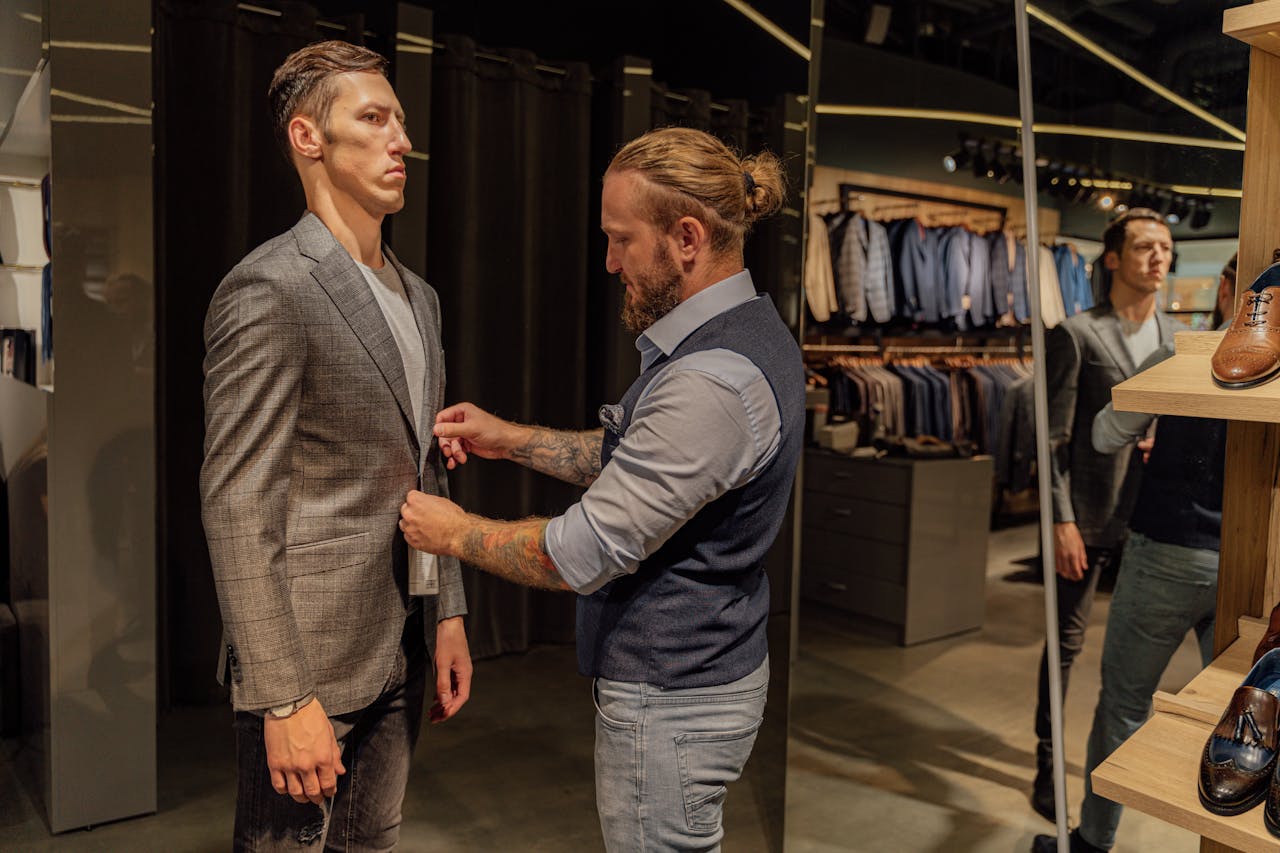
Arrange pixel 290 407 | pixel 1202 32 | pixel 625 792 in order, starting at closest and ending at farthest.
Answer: pixel 290 407
pixel 625 792
pixel 1202 32

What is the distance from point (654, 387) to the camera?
1410 millimetres

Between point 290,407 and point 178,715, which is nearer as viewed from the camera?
point 290,407

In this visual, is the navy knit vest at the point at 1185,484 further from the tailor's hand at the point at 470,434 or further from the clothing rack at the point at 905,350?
the tailor's hand at the point at 470,434

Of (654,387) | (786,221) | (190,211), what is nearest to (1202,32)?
(786,221)

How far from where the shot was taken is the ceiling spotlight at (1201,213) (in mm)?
2148

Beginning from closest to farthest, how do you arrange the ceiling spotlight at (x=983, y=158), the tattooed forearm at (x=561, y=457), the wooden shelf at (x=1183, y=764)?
the wooden shelf at (x=1183, y=764) < the tattooed forearm at (x=561, y=457) < the ceiling spotlight at (x=983, y=158)

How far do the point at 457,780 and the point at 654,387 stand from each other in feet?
6.44

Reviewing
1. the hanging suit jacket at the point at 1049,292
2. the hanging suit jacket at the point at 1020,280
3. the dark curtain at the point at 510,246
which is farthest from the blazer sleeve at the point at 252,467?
the hanging suit jacket at the point at 1020,280

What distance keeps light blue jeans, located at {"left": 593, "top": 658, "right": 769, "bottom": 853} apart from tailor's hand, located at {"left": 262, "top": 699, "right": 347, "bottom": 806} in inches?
16.1

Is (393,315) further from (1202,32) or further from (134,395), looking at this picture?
(1202,32)

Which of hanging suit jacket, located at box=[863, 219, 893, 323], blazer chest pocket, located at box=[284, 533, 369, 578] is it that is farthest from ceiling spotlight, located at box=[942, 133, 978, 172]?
blazer chest pocket, located at box=[284, 533, 369, 578]

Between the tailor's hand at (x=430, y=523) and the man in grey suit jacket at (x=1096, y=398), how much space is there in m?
1.52

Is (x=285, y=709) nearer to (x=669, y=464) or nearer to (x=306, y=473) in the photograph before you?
(x=306, y=473)

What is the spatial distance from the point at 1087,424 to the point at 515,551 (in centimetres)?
164
